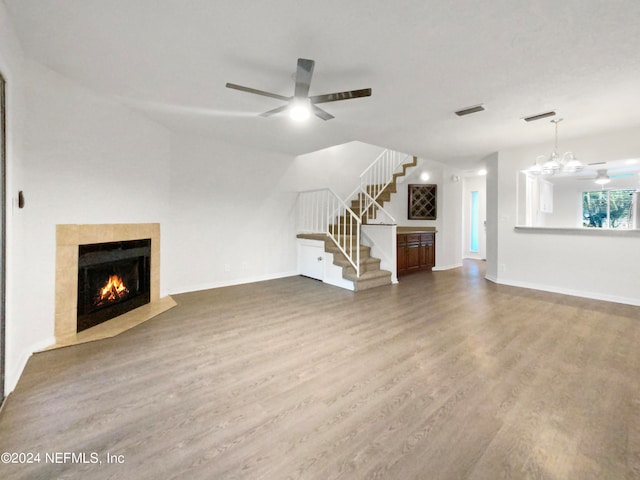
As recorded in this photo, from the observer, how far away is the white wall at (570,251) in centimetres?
401

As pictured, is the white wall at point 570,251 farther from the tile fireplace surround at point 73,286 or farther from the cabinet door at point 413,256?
the tile fireplace surround at point 73,286

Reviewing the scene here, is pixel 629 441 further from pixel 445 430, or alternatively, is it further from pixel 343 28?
pixel 343 28

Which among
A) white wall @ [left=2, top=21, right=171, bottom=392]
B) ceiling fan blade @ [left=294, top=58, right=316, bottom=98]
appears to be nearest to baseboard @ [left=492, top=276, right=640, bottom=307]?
ceiling fan blade @ [left=294, top=58, right=316, bottom=98]

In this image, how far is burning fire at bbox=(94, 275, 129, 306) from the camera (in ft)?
10.5

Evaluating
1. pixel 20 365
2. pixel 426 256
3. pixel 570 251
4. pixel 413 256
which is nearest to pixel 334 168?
pixel 413 256

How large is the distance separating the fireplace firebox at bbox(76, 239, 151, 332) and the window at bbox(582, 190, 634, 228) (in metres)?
9.77

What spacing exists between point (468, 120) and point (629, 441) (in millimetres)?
3416

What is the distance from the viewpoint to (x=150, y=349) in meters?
2.54

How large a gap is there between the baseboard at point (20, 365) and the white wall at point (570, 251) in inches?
253

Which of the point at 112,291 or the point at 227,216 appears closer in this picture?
the point at 112,291

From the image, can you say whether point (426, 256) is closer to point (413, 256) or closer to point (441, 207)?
point (413, 256)

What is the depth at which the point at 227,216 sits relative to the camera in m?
4.94

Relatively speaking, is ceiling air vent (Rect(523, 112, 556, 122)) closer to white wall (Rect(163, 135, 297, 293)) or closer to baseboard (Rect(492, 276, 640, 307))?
baseboard (Rect(492, 276, 640, 307))

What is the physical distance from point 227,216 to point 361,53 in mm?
3516
